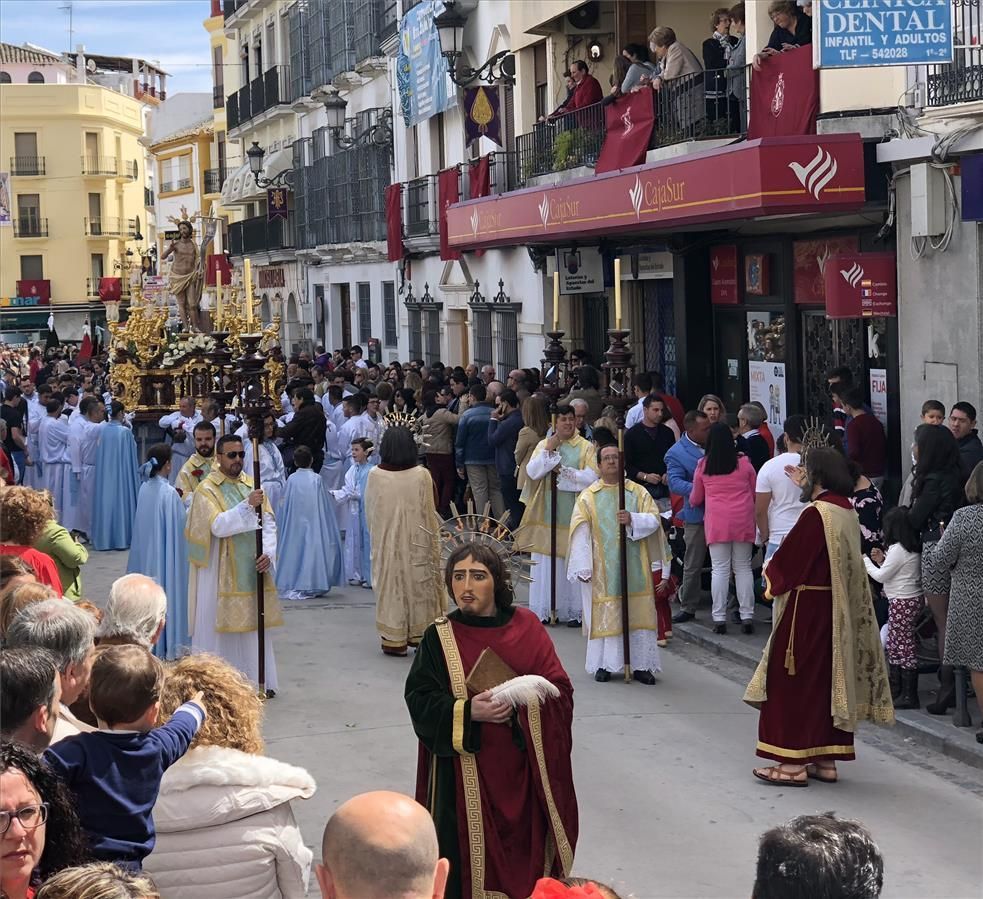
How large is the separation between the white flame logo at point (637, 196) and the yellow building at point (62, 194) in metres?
50.0

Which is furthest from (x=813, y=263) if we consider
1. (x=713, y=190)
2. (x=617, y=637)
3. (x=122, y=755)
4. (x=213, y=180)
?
(x=213, y=180)

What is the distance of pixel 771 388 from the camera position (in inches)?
675

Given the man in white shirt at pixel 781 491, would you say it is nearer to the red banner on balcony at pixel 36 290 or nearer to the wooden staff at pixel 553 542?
the wooden staff at pixel 553 542

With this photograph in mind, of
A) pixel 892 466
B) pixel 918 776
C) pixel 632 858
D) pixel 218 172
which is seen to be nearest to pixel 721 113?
pixel 892 466

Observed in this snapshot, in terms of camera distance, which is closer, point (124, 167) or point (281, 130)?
point (281, 130)

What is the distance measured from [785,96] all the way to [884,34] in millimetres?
3027

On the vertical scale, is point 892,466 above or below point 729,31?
below

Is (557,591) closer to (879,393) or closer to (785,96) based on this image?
(879,393)

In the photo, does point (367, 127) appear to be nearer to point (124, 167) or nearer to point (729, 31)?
point (729, 31)

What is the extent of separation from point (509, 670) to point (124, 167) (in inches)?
2527

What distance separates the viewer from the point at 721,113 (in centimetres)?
1587

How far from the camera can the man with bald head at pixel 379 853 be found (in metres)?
3.34

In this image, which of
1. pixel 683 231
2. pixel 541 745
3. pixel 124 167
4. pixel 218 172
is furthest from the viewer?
pixel 124 167

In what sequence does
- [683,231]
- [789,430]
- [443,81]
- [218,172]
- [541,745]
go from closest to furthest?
1. [541,745]
2. [789,430]
3. [683,231]
4. [443,81]
5. [218,172]
